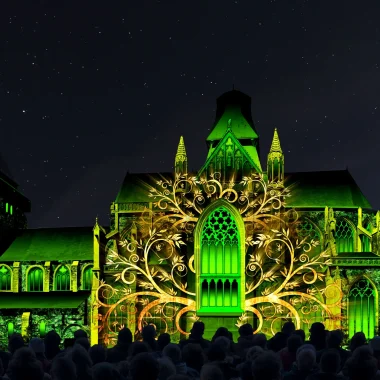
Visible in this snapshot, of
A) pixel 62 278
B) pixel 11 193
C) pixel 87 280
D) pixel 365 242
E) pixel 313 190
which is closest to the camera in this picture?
pixel 365 242

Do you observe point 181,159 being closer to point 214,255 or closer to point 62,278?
point 214,255

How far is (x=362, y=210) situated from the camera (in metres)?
53.3

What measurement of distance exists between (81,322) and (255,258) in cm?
1317

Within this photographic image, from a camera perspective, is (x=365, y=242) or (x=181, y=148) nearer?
(x=365, y=242)

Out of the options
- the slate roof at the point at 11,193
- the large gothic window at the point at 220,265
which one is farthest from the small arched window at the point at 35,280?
the large gothic window at the point at 220,265

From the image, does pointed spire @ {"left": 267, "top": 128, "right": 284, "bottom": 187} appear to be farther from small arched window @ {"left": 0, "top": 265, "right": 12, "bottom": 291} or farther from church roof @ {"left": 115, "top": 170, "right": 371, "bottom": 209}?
small arched window @ {"left": 0, "top": 265, "right": 12, "bottom": 291}

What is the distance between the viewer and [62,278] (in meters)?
54.5

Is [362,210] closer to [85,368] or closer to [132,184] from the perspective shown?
[132,184]

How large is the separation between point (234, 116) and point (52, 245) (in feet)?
48.1

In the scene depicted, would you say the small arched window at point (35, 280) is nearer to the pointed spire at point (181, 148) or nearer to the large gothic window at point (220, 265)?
the pointed spire at point (181, 148)

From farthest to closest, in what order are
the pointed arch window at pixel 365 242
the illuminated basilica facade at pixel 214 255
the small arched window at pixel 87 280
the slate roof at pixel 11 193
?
the slate roof at pixel 11 193
the small arched window at pixel 87 280
the pointed arch window at pixel 365 242
the illuminated basilica facade at pixel 214 255

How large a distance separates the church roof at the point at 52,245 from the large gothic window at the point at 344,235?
15.6 m

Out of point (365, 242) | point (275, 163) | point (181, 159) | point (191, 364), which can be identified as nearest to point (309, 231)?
point (365, 242)

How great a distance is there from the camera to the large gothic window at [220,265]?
43688 mm
